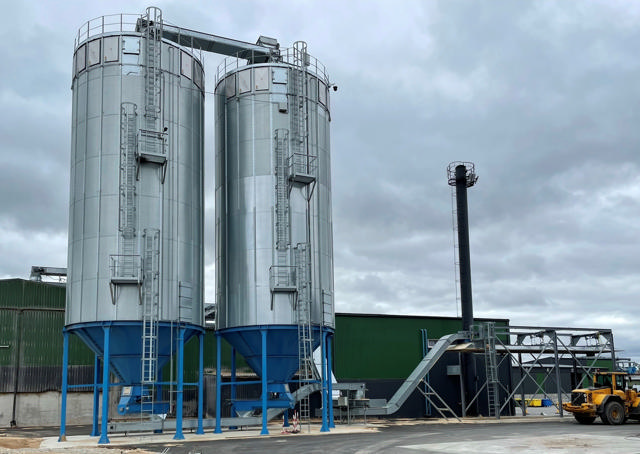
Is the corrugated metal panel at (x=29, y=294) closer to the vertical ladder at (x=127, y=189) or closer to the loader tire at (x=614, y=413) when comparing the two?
the vertical ladder at (x=127, y=189)

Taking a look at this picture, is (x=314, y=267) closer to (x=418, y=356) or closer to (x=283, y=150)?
(x=283, y=150)

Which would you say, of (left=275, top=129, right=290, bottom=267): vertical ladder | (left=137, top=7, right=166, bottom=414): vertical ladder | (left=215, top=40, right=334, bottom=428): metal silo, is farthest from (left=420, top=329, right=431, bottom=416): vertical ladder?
(left=137, top=7, right=166, bottom=414): vertical ladder

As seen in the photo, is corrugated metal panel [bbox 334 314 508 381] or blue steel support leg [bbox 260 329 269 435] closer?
blue steel support leg [bbox 260 329 269 435]

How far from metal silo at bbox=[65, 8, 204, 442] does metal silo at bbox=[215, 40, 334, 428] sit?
1.93m

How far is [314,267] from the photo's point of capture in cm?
3122

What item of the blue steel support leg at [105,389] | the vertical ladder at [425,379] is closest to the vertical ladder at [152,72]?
the blue steel support leg at [105,389]

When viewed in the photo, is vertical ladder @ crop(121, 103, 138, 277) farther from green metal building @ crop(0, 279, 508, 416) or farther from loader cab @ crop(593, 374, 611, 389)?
loader cab @ crop(593, 374, 611, 389)

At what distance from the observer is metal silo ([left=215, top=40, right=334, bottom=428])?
99.0 feet

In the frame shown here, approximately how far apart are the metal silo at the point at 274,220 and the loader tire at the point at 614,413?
43.2ft

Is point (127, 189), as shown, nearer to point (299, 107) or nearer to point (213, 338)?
point (299, 107)

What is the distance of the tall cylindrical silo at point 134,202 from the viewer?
27.1 meters

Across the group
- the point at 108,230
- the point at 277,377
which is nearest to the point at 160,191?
the point at 108,230

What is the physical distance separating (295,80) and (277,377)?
1338 centimetres

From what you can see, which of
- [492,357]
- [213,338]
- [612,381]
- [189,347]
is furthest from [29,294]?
[612,381]
